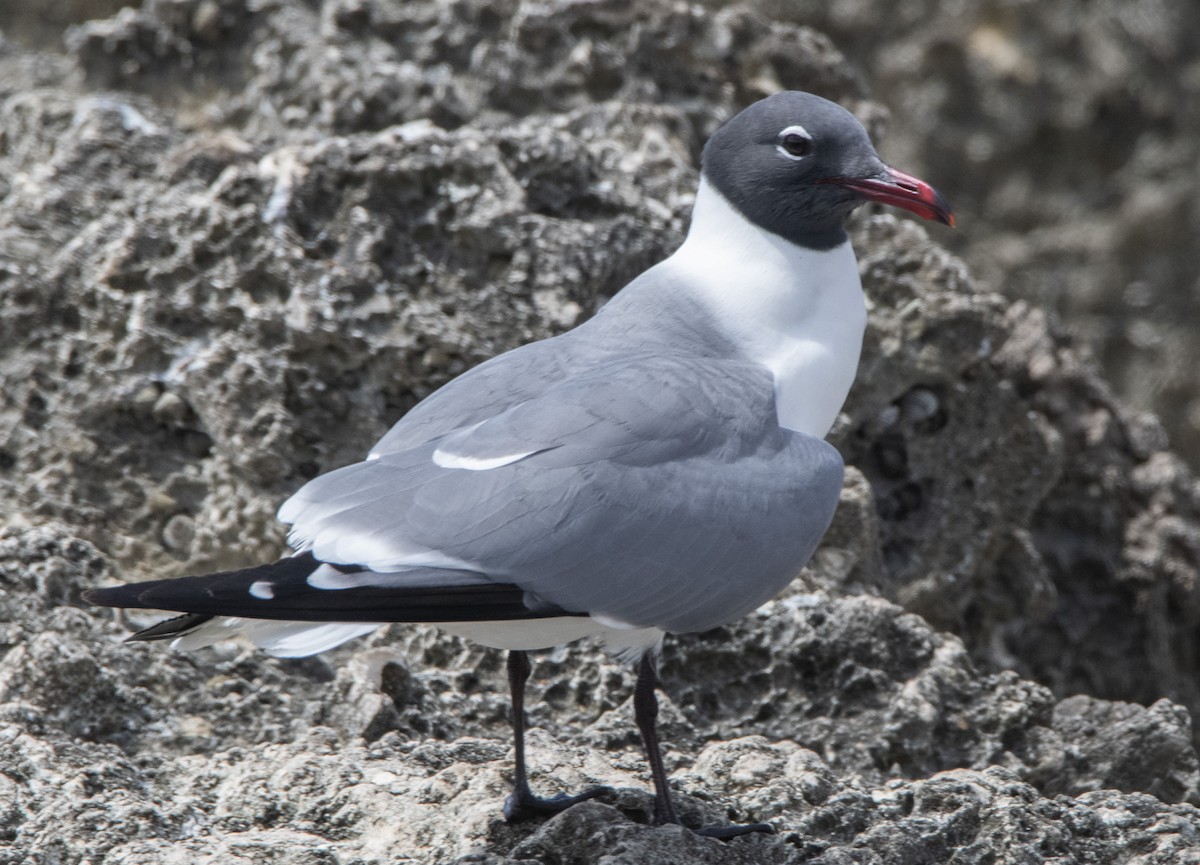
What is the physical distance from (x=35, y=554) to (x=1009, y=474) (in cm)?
275

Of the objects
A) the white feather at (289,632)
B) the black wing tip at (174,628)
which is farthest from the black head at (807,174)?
the black wing tip at (174,628)

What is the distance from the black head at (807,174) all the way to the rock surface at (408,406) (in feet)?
2.48

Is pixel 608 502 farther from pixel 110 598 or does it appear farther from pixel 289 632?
pixel 110 598

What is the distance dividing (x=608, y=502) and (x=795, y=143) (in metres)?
1.13

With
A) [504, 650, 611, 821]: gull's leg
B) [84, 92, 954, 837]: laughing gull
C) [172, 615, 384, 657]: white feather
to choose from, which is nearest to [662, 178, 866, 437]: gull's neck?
[84, 92, 954, 837]: laughing gull

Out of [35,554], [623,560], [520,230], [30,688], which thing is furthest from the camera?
[520,230]

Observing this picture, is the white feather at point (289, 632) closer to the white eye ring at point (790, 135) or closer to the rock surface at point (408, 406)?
the rock surface at point (408, 406)

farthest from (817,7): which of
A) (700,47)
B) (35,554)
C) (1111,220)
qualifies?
(35,554)

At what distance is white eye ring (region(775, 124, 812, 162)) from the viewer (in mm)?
3719

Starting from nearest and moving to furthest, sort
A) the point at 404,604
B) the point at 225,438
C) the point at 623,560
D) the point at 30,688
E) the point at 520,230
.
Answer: the point at 404,604, the point at 623,560, the point at 30,688, the point at 225,438, the point at 520,230

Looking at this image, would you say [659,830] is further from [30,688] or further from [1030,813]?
[30,688]

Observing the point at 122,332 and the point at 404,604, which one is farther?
the point at 122,332

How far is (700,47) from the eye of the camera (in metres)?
5.30

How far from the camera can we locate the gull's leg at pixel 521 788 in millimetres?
3160
